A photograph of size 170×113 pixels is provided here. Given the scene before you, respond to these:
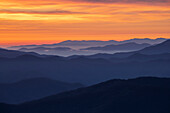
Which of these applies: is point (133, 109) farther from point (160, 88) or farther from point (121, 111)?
point (160, 88)

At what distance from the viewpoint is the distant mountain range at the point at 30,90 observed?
513 feet

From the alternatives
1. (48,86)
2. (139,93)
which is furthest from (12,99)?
(139,93)

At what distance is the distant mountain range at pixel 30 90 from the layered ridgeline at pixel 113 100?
65.8 metres

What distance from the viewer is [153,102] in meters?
72.4

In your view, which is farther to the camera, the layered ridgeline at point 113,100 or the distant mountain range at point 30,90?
the distant mountain range at point 30,90

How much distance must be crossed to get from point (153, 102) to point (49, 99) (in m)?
32.9

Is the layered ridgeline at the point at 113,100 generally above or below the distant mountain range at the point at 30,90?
above

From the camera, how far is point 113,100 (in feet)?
256

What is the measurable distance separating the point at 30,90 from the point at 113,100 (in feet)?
323

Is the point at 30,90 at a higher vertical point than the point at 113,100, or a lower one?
lower

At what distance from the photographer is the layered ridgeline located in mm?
71312

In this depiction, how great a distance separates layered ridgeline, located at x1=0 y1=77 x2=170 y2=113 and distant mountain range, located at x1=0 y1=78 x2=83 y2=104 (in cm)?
6583

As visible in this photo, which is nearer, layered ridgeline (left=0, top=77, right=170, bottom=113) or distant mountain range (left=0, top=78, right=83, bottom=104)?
layered ridgeline (left=0, top=77, right=170, bottom=113)

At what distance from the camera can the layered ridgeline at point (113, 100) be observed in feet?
234
